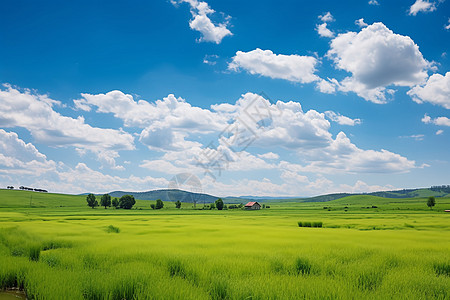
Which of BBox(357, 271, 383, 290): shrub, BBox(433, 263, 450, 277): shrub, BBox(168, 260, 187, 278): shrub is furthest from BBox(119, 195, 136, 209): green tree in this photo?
BBox(357, 271, 383, 290): shrub

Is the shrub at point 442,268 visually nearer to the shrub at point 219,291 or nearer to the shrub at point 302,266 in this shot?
the shrub at point 302,266

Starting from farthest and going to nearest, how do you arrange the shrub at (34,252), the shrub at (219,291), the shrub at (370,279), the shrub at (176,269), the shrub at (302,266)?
the shrub at (34,252), the shrub at (302,266), the shrub at (176,269), the shrub at (370,279), the shrub at (219,291)

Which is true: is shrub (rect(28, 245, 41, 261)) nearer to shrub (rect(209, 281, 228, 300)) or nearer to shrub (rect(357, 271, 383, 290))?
shrub (rect(209, 281, 228, 300))

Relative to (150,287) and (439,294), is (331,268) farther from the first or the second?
(150,287)

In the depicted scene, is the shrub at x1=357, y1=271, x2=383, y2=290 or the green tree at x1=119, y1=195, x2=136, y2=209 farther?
the green tree at x1=119, y1=195, x2=136, y2=209

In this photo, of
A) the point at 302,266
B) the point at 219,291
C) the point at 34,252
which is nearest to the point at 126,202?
the point at 34,252

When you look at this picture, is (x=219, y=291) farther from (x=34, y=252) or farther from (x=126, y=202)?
(x=126, y=202)

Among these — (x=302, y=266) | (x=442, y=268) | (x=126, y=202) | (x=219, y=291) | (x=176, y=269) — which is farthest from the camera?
(x=126, y=202)

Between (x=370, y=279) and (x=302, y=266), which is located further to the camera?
Result: (x=302, y=266)

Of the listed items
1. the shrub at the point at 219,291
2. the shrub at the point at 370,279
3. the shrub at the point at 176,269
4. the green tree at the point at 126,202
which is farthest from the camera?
the green tree at the point at 126,202

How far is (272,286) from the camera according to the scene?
798cm

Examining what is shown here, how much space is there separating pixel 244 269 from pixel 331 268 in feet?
10.9

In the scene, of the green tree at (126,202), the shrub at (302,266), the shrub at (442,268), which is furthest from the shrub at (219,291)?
the green tree at (126,202)

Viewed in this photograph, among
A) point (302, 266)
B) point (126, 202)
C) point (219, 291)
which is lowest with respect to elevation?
point (126, 202)
